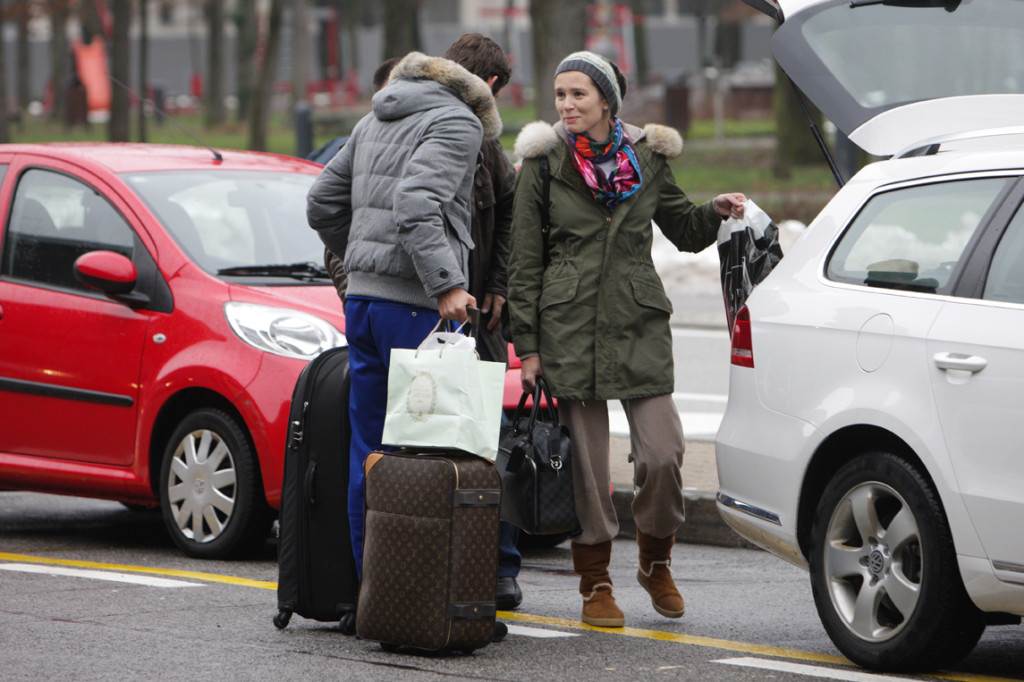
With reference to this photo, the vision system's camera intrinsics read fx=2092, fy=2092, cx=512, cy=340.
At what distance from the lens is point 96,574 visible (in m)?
7.58

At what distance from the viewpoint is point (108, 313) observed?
323 inches

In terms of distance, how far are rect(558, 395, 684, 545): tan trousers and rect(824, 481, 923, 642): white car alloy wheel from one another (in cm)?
71

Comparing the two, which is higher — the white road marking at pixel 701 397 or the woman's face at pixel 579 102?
the woman's face at pixel 579 102

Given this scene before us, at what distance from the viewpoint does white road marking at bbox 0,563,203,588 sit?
7363 mm

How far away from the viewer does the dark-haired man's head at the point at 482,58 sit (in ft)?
21.3

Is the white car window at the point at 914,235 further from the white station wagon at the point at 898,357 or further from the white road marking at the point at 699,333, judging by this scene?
the white road marking at the point at 699,333

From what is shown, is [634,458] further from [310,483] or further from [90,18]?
[90,18]

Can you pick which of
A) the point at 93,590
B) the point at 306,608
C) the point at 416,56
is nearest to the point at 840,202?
the point at 416,56

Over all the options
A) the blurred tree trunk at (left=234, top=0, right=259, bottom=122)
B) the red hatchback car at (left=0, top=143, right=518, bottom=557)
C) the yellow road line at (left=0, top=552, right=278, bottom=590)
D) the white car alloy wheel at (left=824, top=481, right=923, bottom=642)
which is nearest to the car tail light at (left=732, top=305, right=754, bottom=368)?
the white car alloy wheel at (left=824, top=481, right=923, bottom=642)

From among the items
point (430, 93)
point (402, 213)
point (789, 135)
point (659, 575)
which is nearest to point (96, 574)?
point (659, 575)

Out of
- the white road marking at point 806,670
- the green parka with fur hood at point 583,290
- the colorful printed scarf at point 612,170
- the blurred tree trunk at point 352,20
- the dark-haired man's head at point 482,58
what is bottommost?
the white road marking at point 806,670

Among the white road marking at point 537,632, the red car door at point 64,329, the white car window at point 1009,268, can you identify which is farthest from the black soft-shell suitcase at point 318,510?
the white car window at point 1009,268

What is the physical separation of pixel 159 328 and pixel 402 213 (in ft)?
7.60

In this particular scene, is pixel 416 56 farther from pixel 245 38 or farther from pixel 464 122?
pixel 245 38
